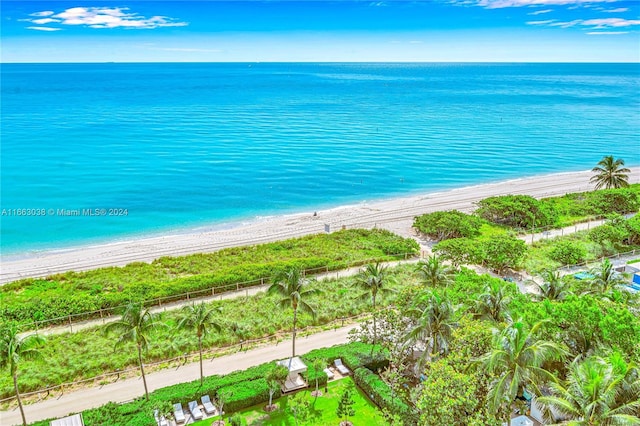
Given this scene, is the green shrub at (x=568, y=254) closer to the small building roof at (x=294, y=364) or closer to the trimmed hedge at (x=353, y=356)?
the trimmed hedge at (x=353, y=356)

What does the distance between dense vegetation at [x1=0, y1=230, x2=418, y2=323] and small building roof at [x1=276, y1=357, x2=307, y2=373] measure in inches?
507

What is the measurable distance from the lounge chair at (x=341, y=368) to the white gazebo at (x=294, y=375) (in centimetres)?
249

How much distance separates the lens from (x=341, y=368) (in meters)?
31.3

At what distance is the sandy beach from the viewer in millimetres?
52531

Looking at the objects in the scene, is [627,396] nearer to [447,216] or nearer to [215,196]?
[447,216]

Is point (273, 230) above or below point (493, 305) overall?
below

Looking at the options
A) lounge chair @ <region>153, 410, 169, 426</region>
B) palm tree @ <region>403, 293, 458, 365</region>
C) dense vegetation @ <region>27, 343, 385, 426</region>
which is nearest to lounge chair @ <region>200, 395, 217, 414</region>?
dense vegetation @ <region>27, 343, 385, 426</region>

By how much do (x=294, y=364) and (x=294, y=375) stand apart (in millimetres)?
731

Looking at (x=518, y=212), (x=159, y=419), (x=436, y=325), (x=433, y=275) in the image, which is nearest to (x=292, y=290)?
(x=436, y=325)

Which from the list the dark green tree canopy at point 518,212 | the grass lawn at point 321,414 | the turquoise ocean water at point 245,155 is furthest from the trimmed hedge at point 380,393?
the turquoise ocean water at point 245,155

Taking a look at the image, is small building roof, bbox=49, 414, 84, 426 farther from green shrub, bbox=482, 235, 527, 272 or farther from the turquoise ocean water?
the turquoise ocean water

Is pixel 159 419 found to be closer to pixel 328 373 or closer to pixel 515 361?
pixel 328 373

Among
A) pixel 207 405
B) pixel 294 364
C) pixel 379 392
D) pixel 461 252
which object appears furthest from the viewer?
pixel 461 252

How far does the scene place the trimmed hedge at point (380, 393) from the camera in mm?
25656
